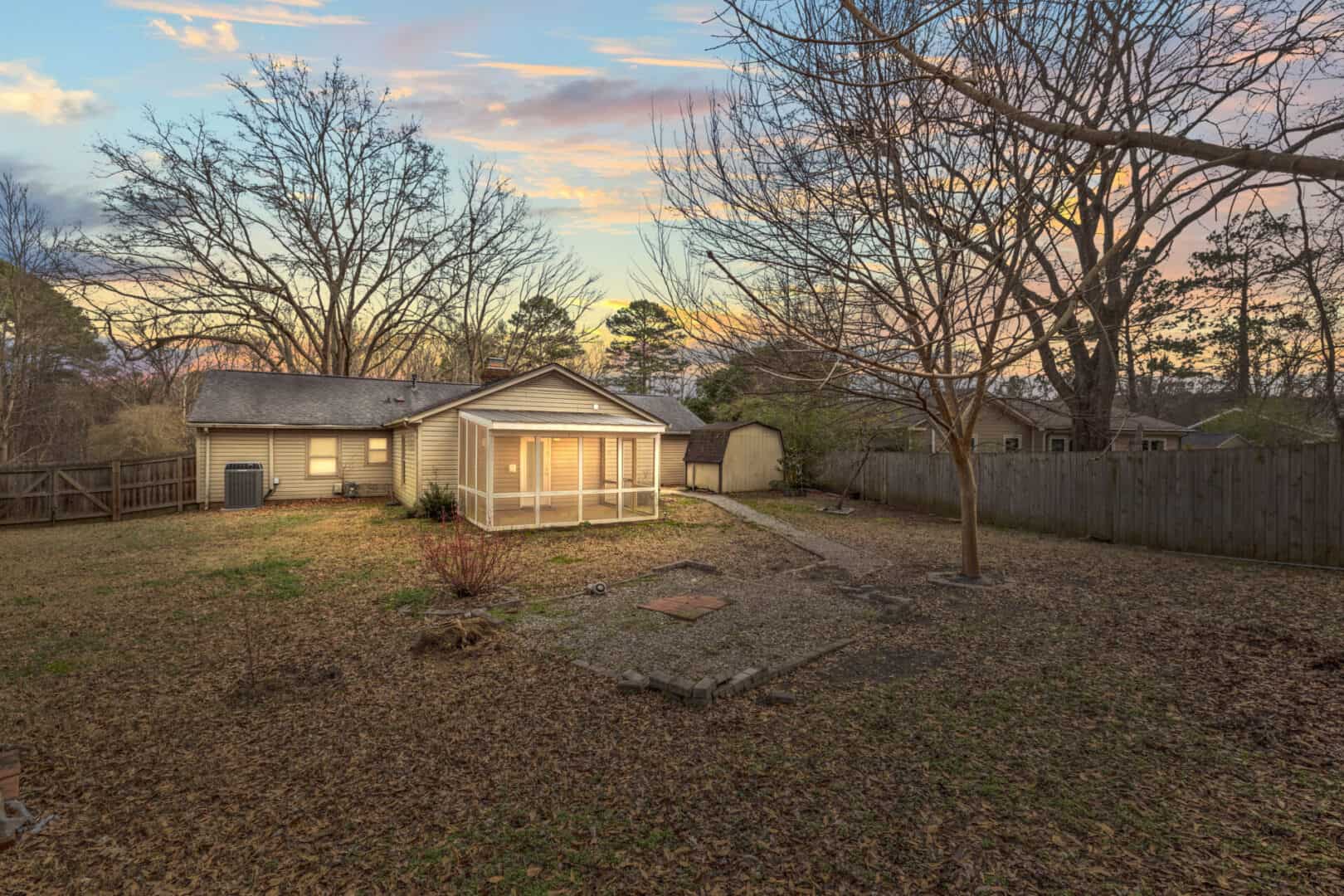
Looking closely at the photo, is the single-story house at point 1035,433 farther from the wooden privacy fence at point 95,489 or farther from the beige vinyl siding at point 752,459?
the wooden privacy fence at point 95,489

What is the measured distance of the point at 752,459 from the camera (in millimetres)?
21609

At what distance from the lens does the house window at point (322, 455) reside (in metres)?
17.4

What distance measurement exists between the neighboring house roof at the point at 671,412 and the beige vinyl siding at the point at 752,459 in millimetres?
2818

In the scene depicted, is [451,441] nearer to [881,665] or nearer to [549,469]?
[549,469]

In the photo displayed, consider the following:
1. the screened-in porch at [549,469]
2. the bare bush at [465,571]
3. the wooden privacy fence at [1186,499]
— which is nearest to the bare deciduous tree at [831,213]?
the bare bush at [465,571]

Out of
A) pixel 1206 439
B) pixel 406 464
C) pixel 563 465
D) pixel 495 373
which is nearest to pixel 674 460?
pixel 563 465

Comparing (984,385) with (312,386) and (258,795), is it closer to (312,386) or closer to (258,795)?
(258,795)

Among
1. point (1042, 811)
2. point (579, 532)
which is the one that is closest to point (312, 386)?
point (579, 532)

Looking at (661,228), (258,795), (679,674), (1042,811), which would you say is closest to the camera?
(1042,811)

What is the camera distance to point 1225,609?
654 centimetres

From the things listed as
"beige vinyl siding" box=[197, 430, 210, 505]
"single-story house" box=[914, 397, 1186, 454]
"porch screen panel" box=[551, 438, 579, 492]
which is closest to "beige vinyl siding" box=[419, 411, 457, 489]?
"porch screen panel" box=[551, 438, 579, 492]

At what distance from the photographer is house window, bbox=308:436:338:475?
57.0 ft

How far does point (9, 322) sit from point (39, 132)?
11.1 metres

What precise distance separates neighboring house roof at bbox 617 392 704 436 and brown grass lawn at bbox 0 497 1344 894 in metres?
16.6
